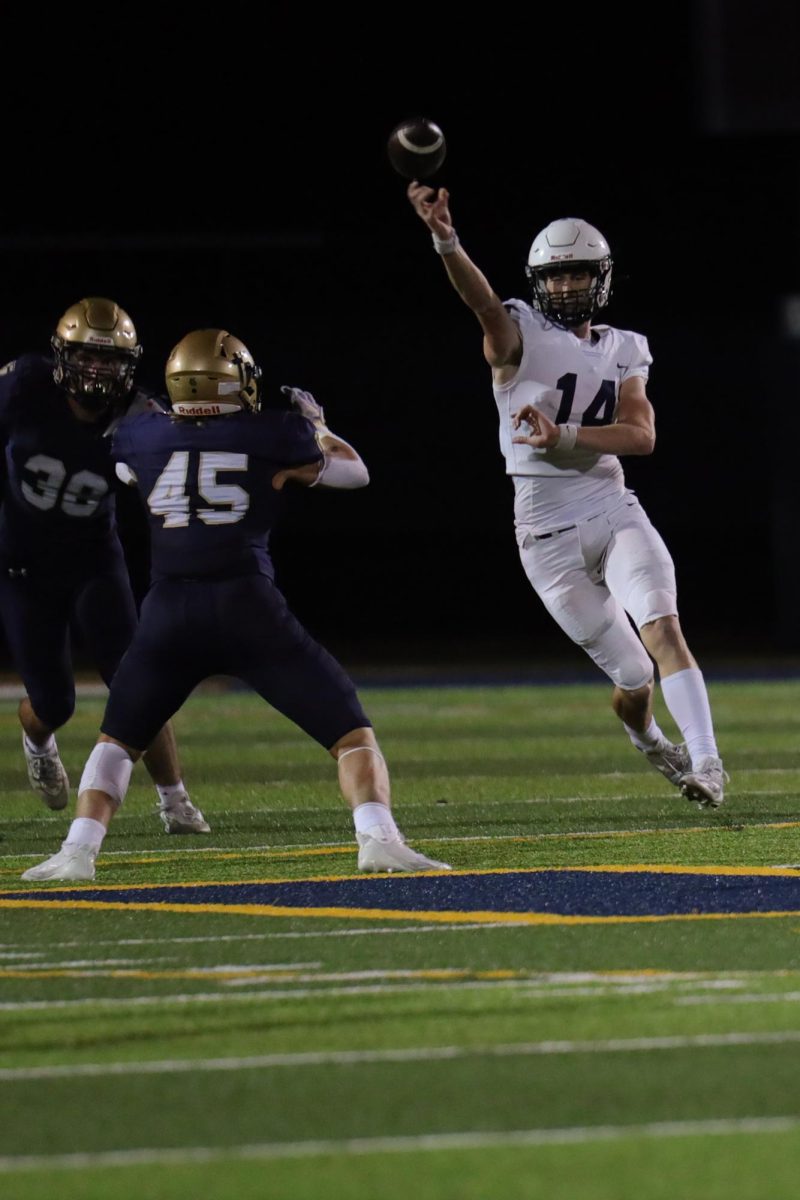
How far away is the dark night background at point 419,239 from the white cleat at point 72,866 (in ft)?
59.5

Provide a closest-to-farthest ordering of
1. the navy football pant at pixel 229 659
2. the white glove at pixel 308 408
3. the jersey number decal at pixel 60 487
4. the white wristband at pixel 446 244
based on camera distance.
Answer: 1. the navy football pant at pixel 229 659
2. the white glove at pixel 308 408
3. the white wristband at pixel 446 244
4. the jersey number decal at pixel 60 487

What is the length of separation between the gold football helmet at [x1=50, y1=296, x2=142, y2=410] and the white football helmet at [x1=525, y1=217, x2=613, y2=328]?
1527 mm

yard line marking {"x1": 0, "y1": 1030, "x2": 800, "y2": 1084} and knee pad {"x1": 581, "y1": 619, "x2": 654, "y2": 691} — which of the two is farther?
knee pad {"x1": 581, "y1": 619, "x2": 654, "y2": 691}

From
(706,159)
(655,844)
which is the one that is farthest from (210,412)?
(706,159)

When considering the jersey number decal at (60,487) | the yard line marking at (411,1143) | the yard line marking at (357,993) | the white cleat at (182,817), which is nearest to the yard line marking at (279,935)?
the yard line marking at (357,993)

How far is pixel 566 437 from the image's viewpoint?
8.15 meters

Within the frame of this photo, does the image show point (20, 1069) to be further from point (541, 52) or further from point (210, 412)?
point (541, 52)

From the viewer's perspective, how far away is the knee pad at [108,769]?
6.86 meters

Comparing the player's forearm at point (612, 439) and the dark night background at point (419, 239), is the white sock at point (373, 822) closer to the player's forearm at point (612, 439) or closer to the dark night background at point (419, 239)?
the player's forearm at point (612, 439)

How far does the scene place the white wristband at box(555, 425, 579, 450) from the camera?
8.13 meters

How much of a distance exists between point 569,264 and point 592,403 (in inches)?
20.6

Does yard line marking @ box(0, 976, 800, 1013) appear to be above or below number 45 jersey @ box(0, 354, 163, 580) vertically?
below

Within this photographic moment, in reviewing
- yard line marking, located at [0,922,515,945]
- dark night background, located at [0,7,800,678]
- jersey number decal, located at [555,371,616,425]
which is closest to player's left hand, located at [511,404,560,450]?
jersey number decal, located at [555,371,616,425]

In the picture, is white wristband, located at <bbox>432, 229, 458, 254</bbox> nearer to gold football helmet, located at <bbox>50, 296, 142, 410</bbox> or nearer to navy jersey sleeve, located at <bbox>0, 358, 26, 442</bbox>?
gold football helmet, located at <bbox>50, 296, 142, 410</bbox>
